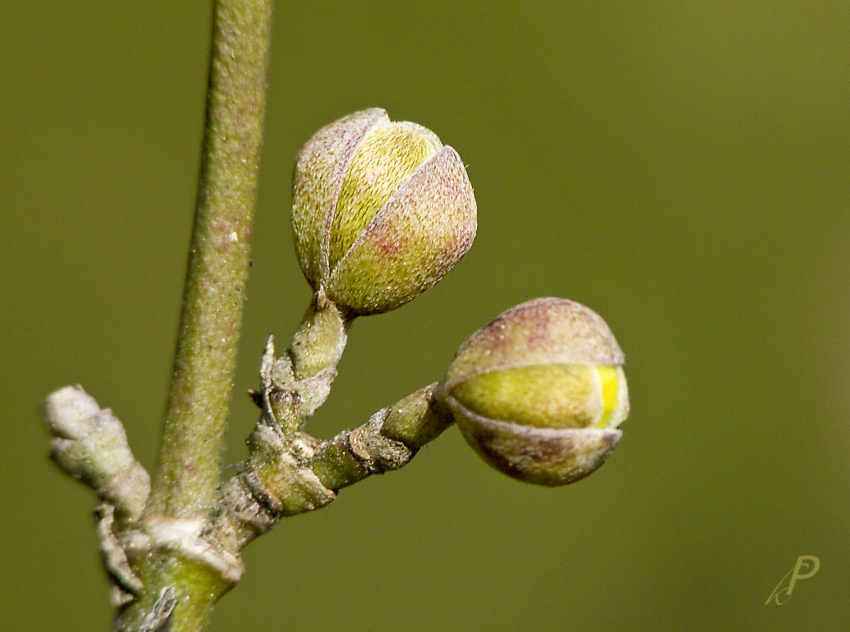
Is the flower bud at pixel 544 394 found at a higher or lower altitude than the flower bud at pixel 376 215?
lower

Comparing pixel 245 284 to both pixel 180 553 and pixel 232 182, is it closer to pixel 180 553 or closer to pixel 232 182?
pixel 232 182

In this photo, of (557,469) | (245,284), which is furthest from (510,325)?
(245,284)

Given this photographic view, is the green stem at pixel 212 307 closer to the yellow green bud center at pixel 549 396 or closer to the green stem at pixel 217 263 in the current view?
the green stem at pixel 217 263

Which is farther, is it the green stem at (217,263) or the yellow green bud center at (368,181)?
the yellow green bud center at (368,181)

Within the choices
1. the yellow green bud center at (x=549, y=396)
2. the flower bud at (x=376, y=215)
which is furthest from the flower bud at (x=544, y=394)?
the flower bud at (x=376, y=215)

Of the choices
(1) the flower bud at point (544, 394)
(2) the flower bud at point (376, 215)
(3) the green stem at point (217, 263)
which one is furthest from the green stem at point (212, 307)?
(1) the flower bud at point (544, 394)

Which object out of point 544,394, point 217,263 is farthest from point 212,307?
point 544,394

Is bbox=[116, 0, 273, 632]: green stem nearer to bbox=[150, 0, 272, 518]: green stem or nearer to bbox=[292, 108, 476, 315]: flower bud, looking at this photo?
bbox=[150, 0, 272, 518]: green stem
